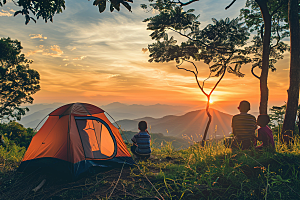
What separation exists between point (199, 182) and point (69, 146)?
3.64 metres

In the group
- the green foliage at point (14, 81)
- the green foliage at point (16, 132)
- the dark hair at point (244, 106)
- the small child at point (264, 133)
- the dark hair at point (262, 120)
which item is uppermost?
the green foliage at point (14, 81)

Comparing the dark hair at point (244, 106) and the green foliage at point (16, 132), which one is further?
the green foliage at point (16, 132)

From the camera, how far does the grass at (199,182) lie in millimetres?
3399

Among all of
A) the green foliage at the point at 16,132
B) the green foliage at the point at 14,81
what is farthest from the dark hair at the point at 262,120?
the green foliage at the point at 14,81

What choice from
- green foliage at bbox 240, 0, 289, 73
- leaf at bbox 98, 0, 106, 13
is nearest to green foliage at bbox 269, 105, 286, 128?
green foliage at bbox 240, 0, 289, 73

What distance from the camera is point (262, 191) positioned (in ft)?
10.9

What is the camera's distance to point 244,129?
507 cm

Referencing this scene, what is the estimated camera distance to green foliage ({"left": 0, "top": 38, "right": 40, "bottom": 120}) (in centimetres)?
1301

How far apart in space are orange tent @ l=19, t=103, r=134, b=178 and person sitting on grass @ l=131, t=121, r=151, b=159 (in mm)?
586

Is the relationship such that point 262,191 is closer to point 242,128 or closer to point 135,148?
point 242,128

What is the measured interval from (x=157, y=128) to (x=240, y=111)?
18855cm

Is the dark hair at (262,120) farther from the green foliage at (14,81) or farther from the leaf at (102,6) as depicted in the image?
the green foliage at (14,81)

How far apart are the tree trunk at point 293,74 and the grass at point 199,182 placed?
6.44 ft

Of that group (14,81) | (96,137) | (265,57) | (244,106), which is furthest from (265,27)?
(14,81)
